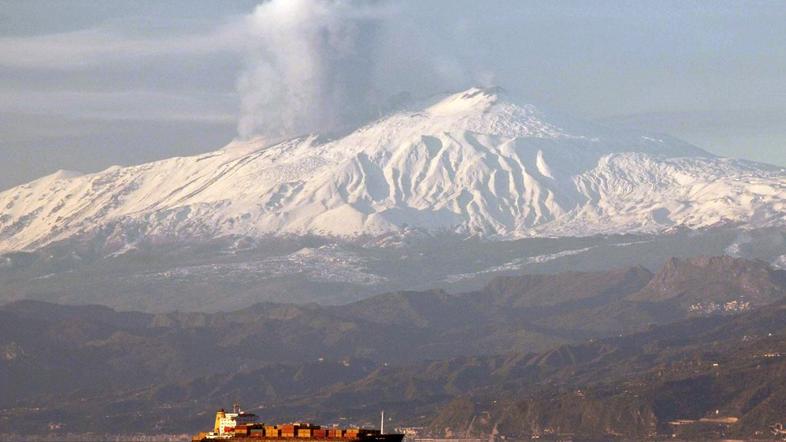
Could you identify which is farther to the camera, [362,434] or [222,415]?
[222,415]

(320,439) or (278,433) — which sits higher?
(278,433)

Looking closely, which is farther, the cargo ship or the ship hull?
the cargo ship

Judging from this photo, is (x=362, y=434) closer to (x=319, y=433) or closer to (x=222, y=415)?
(x=319, y=433)

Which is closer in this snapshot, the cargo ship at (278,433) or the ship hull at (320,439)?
the ship hull at (320,439)

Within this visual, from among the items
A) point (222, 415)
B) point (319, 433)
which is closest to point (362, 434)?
point (319, 433)

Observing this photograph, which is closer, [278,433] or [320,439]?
[320,439]
